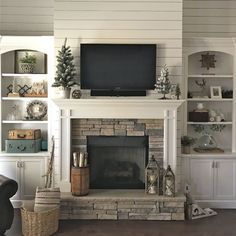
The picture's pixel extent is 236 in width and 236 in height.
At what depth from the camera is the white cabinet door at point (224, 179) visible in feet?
18.3

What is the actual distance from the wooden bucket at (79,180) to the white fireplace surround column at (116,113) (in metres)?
0.20

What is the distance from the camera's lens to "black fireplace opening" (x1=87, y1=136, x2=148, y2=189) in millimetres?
5488

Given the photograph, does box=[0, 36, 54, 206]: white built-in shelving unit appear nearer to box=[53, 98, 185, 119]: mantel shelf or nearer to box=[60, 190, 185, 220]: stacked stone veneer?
box=[53, 98, 185, 119]: mantel shelf

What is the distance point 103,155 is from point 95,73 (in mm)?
1122

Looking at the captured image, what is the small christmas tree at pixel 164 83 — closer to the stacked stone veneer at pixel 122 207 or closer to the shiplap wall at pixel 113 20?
the shiplap wall at pixel 113 20

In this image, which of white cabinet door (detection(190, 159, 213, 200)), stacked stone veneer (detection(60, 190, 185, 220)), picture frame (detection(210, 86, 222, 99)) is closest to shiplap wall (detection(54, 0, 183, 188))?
stacked stone veneer (detection(60, 190, 185, 220))

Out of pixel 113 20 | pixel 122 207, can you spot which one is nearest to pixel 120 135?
pixel 122 207

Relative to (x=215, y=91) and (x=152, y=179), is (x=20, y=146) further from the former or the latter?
(x=215, y=91)

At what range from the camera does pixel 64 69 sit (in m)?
5.16

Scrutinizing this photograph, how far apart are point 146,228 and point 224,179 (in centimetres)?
146

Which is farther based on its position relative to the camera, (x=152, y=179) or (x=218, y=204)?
(x=218, y=204)

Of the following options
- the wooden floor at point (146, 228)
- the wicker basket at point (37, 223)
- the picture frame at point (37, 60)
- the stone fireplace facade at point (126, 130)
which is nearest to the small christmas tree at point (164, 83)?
the stone fireplace facade at point (126, 130)

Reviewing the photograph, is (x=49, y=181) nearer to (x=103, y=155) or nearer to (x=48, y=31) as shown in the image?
(x=103, y=155)

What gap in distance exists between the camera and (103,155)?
5527 millimetres
